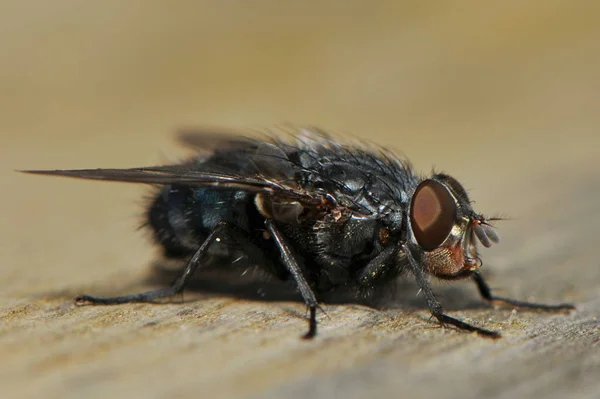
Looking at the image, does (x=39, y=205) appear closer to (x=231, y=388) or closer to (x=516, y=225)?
(x=516, y=225)

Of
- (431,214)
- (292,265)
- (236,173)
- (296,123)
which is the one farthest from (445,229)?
(296,123)

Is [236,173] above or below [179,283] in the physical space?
above

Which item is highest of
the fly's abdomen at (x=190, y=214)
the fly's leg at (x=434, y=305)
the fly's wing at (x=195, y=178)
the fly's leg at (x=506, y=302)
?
the fly's wing at (x=195, y=178)

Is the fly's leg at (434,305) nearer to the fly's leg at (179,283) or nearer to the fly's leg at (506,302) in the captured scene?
the fly's leg at (506,302)

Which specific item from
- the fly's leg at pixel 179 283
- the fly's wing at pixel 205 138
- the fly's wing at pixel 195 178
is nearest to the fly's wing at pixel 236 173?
the fly's wing at pixel 195 178

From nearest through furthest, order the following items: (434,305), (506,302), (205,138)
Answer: (434,305)
(506,302)
(205,138)

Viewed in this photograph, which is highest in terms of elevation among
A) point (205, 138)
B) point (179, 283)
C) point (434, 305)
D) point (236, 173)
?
point (205, 138)

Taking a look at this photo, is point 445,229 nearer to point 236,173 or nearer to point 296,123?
point 236,173

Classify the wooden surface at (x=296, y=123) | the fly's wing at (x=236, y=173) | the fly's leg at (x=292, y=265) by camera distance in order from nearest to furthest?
the wooden surface at (x=296, y=123), the fly's leg at (x=292, y=265), the fly's wing at (x=236, y=173)

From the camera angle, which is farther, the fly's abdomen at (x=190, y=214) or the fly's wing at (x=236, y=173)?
the fly's abdomen at (x=190, y=214)

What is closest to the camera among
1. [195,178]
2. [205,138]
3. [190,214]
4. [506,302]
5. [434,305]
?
[434,305]
